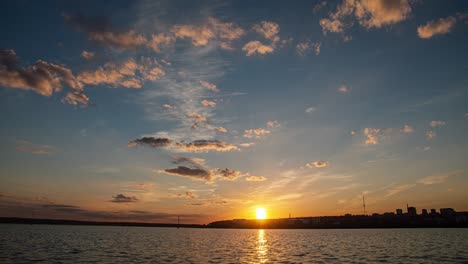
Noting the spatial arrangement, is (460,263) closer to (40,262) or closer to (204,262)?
(204,262)

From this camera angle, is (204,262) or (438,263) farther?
(204,262)

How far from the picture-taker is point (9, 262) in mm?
47438

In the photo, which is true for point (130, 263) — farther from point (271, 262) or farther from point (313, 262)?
point (313, 262)

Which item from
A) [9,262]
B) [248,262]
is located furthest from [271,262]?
[9,262]

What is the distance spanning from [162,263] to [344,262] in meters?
29.6

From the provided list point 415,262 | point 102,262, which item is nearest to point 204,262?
point 102,262

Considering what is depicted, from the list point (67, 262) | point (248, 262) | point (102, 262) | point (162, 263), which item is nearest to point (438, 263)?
point (248, 262)

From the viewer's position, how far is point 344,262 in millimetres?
51812

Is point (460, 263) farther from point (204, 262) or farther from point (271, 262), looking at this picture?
point (204, 262)

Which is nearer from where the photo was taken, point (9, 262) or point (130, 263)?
point (9, 262)

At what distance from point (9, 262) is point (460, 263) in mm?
68612

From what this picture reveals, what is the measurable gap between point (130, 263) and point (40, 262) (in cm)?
1376

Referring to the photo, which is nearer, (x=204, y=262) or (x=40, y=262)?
(x=40, y=262)

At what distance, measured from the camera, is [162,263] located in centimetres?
5028
